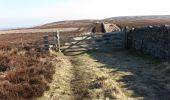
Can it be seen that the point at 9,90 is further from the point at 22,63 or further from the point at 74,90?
the point at 22,63

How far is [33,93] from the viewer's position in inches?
420

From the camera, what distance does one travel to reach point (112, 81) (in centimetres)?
1226

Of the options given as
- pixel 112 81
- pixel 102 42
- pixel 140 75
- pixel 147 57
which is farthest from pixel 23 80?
pixel 102 42

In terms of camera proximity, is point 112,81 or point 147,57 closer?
point 112,81

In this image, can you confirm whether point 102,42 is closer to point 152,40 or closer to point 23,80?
point 152,40

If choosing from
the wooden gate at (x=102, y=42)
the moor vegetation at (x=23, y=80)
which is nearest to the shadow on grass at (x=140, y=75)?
the moor vegetation at (x=23, y=80)

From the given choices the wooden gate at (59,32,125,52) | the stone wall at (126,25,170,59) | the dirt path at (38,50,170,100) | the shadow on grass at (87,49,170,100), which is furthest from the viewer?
the wooden gate at (59,32,125,52)

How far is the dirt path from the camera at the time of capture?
10.5 meters

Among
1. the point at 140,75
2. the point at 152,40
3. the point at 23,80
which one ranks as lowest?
the point at 140,75

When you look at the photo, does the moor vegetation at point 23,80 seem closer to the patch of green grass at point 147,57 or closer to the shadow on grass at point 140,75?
the shadow on grass at point 140,75

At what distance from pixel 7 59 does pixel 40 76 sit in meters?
4.99

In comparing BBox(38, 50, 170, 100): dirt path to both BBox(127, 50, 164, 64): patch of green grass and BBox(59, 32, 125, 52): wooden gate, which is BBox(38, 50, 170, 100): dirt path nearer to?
BBox(127, 50, 164, 64): patch of green grass

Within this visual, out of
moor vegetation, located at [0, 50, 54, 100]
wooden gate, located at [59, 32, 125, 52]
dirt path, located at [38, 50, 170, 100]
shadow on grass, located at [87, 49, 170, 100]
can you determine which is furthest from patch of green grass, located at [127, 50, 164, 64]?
moor vegetation, located at [0, 50, 54, 100]

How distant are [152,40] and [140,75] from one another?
639 cm
